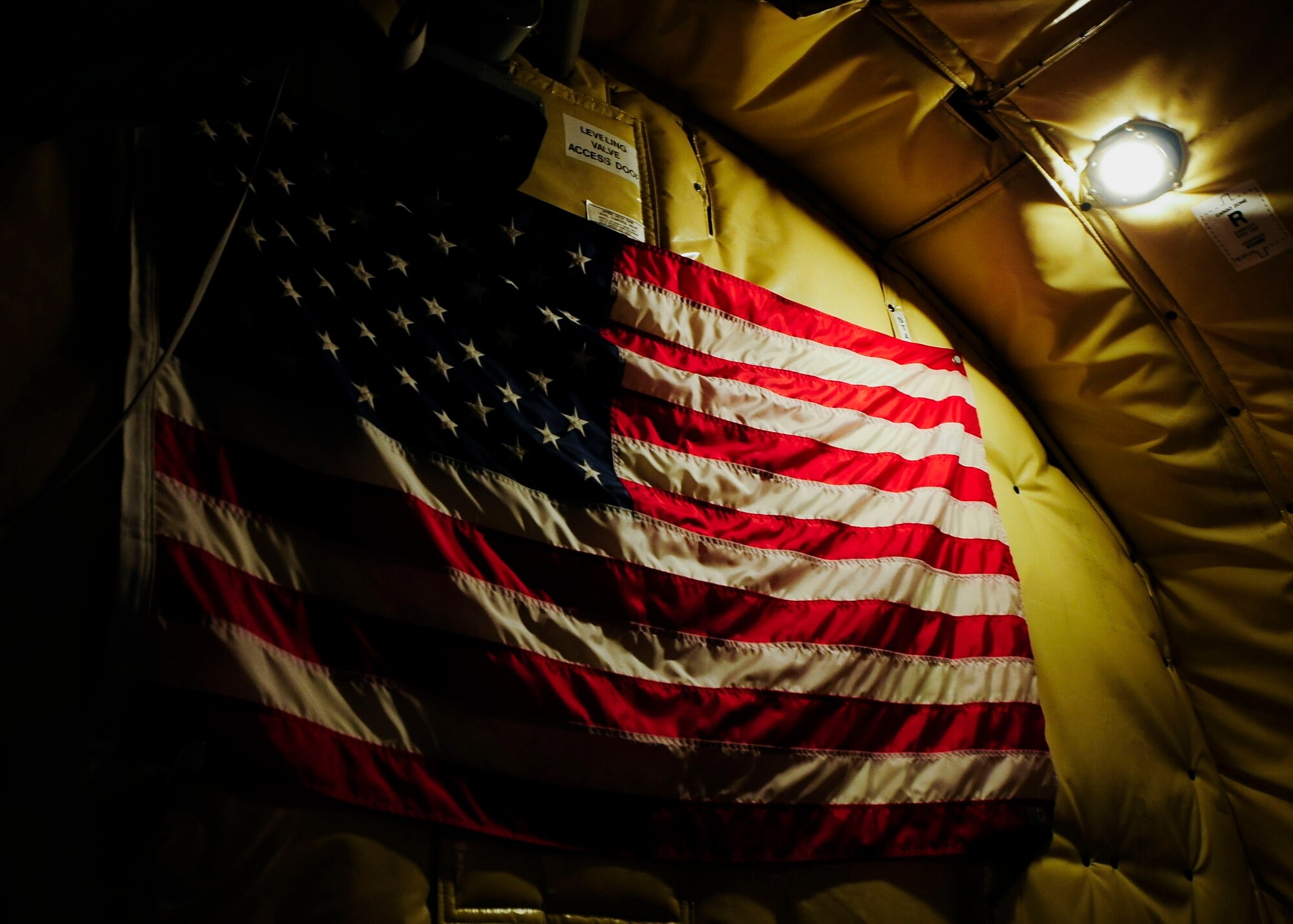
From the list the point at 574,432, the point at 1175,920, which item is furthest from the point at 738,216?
the point at 1175,920

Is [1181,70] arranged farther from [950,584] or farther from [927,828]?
[927,828]

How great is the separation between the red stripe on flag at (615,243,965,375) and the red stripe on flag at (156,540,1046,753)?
1047mm

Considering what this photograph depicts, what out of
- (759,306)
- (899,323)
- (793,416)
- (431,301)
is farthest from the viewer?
(899,323)

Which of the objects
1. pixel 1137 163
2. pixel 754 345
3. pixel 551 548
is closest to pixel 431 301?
pixel 551 548

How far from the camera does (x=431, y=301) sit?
5.38 feet

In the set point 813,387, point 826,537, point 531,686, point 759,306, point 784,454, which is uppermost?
point 759,306

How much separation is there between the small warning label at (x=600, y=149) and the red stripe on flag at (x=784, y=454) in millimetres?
841

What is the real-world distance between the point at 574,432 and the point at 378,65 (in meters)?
0.80

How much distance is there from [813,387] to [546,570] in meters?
1.05

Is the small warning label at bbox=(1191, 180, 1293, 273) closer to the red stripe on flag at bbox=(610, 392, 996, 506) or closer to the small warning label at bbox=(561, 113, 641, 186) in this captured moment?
the red stripe on flag at bbox=(610, 392, 996, 506)

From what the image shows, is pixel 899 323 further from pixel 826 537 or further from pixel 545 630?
pixel 545 630

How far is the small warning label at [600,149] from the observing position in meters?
2.27

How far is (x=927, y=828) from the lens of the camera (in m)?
1.75

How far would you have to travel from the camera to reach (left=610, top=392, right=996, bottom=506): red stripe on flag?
1871 mm
